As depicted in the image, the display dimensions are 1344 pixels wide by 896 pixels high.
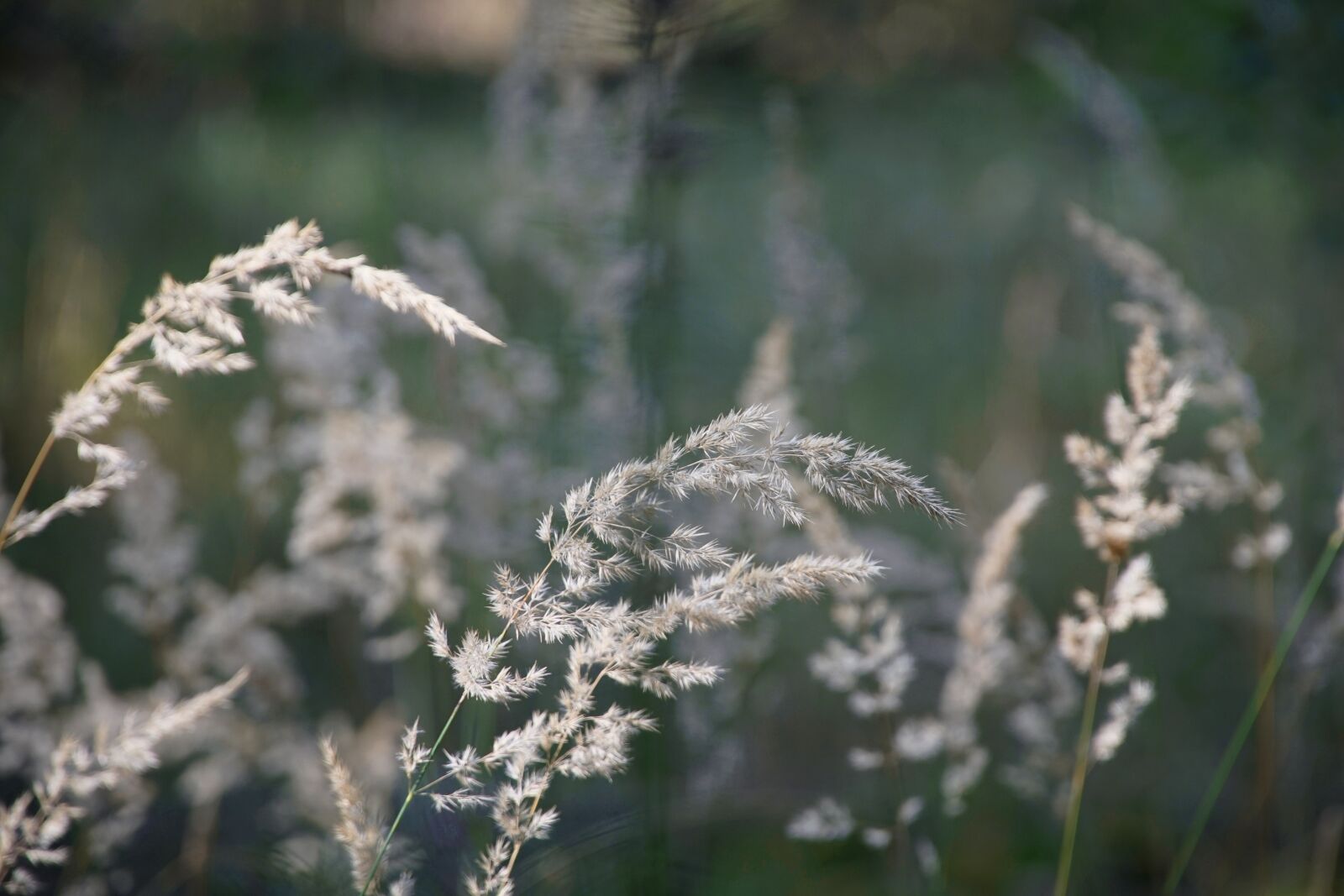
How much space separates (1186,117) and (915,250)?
7.10 ft

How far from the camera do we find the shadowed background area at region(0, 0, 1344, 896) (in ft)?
4.11

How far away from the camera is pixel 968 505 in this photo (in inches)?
55.2

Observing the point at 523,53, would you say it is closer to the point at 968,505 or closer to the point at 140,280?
the point at 968,505

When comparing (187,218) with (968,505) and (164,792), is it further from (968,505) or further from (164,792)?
(968,505)

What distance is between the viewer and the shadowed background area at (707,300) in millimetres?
1252

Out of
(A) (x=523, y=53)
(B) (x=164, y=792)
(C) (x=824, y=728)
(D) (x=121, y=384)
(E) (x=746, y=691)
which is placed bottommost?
(B) (x=164, y=792)

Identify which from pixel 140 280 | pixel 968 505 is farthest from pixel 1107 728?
pixel 140 280

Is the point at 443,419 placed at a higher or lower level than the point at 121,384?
lower

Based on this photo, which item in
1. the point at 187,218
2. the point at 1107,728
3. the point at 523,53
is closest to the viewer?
the point at 1107,728

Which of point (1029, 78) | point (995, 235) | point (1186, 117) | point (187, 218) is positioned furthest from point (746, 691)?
A: point (1029, 78)

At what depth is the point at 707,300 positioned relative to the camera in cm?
273

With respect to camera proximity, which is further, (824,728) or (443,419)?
(824,728)

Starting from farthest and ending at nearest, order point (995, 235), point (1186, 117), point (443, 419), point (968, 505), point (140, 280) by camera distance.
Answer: point (995, 235) < point (140, 280) < point (1186, 117) < point (443, 419) < point (968, 505)

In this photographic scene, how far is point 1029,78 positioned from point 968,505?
573cm
